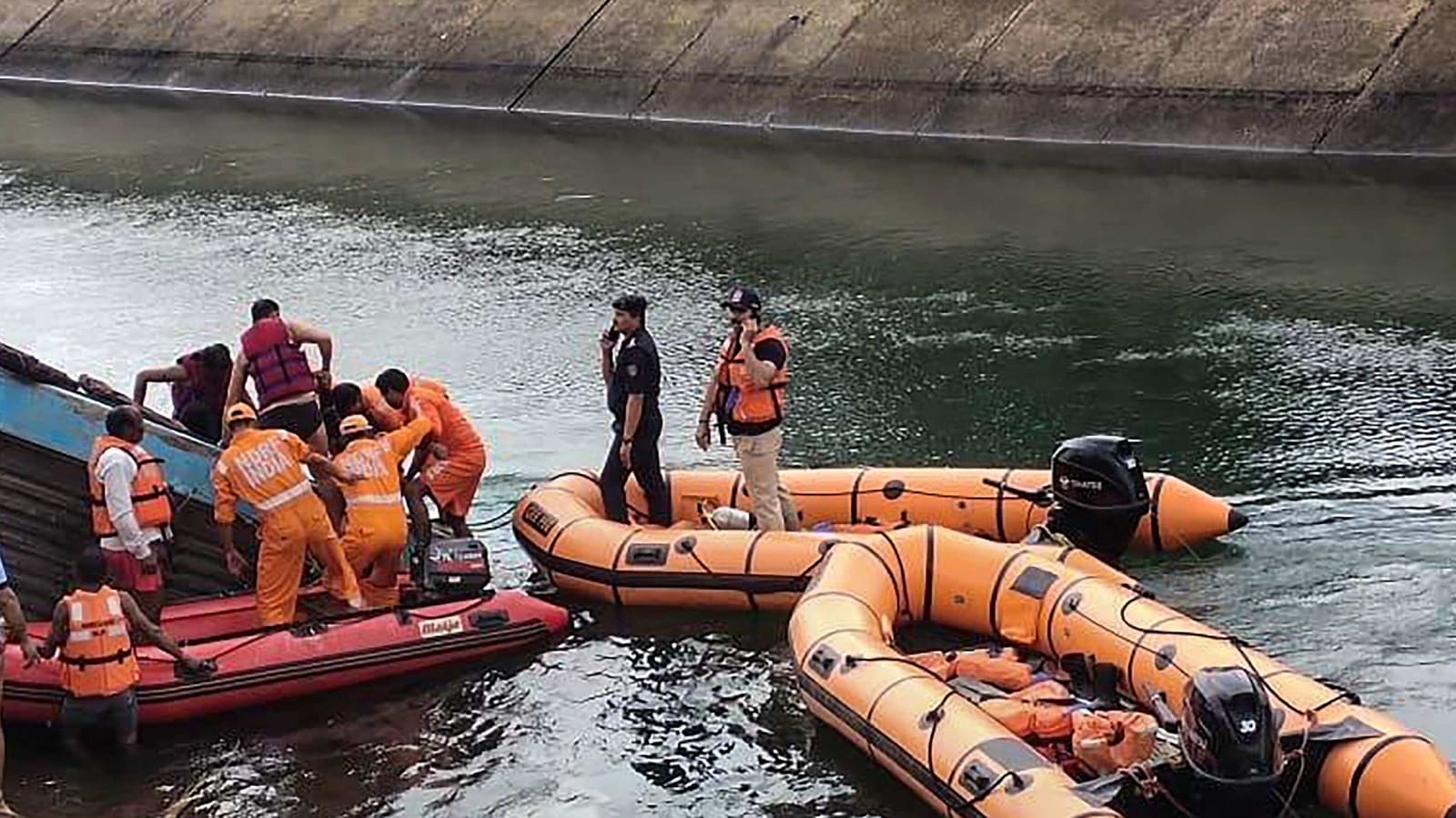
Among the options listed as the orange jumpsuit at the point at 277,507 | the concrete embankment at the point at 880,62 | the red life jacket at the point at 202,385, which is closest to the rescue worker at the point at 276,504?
the orange jumpsuit at the point at 277,507

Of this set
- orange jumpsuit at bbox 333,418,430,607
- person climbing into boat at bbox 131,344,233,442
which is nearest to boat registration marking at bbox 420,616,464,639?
orange jumpsuit at bbox 333,418,430,607

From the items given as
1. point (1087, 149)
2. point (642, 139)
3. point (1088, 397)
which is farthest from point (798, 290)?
point (642, 139)

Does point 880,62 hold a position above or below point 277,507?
above

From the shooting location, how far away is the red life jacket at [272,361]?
432 inches

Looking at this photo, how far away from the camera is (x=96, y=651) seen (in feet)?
30.2

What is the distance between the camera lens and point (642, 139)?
3169 centimetres

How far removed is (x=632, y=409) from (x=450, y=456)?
1.19 metres

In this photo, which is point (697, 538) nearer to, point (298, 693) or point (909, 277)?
point (298, 693)

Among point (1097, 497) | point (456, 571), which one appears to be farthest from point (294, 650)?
point (1097, 497)

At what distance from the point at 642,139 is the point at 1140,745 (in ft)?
79.5

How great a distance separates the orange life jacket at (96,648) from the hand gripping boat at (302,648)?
0.25m

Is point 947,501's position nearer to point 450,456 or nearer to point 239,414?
Result: point 450,456

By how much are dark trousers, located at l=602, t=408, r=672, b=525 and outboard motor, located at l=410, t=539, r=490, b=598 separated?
1.12 m

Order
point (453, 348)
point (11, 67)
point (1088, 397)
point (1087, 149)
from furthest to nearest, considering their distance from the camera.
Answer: point (11, 67) < point (1087, 149) < point (453, 348) < point (1088, 397)
